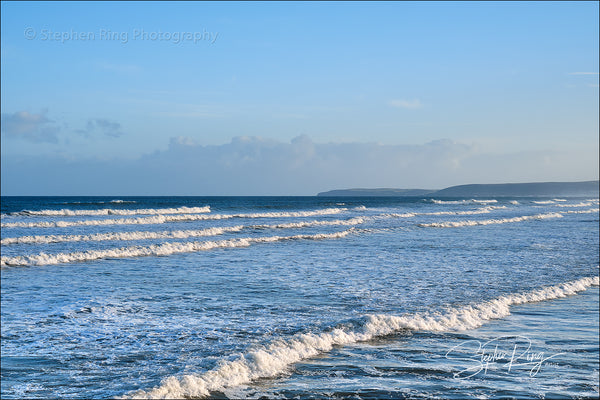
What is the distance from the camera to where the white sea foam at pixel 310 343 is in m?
5.56

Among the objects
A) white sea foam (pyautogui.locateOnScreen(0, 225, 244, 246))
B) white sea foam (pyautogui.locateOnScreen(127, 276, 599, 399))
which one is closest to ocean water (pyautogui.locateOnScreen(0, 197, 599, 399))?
white sea foam (pyautogui.locateOnScreen(127, 276, 599, 399))

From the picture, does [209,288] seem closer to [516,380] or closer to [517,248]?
[516,380]

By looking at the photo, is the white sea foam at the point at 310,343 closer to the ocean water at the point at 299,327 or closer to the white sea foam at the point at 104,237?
the ocean water at the point at 299,327

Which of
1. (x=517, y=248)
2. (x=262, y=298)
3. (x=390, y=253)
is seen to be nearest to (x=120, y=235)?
(x=390, y=253)

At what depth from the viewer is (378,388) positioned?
5641 millimetres

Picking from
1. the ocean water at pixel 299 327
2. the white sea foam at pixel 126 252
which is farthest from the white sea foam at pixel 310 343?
the white sea foam at pixel 126 252
